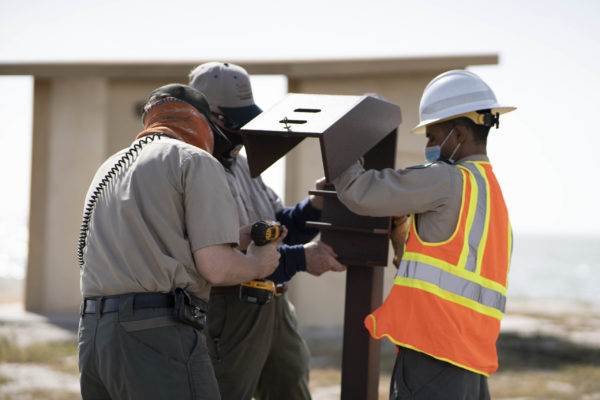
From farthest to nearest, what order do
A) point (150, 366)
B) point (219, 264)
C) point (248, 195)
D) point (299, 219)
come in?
point (299, 219) → point (248, 195) → point (219, 264) → point (150, 366)

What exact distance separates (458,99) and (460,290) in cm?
82

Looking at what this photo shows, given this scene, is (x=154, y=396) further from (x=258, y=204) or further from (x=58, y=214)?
(x=58, y=214)

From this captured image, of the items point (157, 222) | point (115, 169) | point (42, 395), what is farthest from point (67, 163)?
point (157, 222)

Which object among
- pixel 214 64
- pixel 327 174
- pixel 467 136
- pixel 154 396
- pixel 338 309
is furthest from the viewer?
pixel 338 309

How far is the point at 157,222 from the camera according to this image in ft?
7.27

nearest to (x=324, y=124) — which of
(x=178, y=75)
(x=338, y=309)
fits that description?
Result: (x=338, y=309)

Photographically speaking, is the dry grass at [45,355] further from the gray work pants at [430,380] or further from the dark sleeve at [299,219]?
the gray work pants at [430,380]

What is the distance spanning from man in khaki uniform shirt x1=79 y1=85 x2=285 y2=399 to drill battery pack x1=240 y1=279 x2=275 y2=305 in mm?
555

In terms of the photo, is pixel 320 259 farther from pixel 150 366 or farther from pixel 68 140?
pixel 68 140

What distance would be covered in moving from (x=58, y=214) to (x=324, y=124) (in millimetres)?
8860

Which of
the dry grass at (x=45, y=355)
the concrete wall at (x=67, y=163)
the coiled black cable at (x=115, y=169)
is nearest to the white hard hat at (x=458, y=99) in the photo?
the coiled black cable at (x=115, y=169)

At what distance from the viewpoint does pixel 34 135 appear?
10.5 metres

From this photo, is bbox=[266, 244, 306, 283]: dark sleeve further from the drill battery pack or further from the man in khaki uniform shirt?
the man in khaki uniform shirt

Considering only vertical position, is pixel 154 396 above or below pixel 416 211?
below
